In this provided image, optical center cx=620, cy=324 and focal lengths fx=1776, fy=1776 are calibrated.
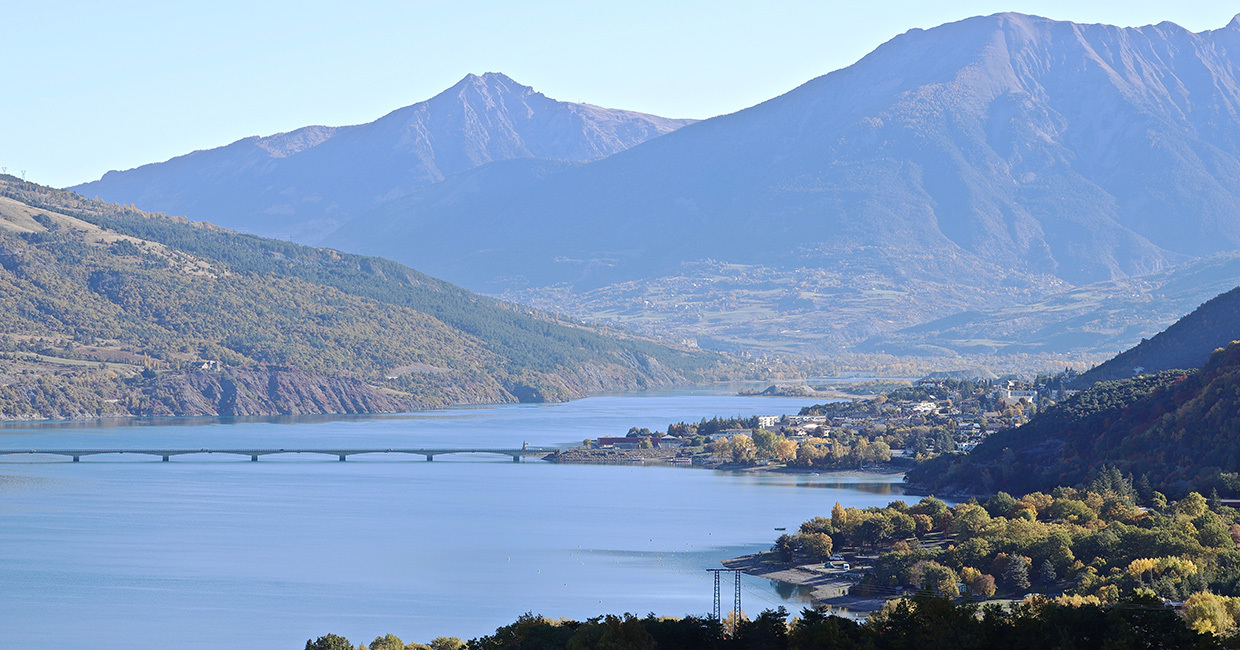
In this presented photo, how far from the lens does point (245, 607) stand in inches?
2613

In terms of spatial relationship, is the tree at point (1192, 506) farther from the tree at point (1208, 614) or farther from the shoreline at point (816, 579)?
the tree at point (1208, 614)

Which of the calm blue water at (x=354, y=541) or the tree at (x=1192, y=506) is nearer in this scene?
the calm blue water at (x=354, y=541)

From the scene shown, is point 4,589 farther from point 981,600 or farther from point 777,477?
point 777,477

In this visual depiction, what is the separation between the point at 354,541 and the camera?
86438mm

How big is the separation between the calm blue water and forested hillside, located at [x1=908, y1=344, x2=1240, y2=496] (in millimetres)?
6412

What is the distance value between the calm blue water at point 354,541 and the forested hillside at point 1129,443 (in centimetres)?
641

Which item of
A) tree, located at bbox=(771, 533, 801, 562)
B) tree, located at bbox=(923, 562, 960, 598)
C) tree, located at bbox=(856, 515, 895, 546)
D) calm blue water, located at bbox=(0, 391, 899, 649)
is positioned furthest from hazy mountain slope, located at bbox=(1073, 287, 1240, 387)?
tree, located at bbox=(923, 562, 960, 598)

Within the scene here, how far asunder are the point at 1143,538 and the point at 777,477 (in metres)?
58.2

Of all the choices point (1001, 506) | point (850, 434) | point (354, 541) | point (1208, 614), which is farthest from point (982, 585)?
point (850, 434)

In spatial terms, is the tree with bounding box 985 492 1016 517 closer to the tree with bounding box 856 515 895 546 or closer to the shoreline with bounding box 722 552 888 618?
the tree with bounding box 856 515 895 546

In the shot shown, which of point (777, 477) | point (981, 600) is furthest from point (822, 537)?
point (777, 477)

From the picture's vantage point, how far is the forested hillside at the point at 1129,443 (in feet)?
279

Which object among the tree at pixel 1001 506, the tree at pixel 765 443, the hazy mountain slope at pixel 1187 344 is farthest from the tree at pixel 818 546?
the tree at pixel 765 443

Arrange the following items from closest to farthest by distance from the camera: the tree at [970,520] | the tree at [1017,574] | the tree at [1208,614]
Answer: the tree at [1208,614]
the tree at [1017,574]
the tree at [970,520]
